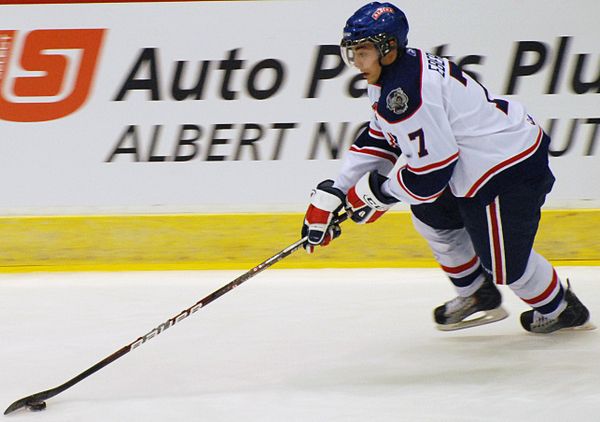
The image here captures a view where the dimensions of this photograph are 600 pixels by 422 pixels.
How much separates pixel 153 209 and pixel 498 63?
151 cm

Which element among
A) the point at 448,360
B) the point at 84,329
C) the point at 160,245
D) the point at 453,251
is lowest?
the point at 160,245

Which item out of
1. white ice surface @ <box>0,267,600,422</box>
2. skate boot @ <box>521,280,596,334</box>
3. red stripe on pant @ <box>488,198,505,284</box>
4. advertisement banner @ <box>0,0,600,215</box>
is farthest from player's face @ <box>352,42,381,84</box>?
advertisement banner @ <box>0,0,600,215</box>

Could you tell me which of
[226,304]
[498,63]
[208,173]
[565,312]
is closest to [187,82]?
[208,173]

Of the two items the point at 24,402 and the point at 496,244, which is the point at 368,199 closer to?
the point at 496,244

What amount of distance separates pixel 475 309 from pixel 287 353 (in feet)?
1.92

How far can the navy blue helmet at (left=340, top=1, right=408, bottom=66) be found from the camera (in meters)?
2.30

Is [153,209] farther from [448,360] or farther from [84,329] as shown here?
[448,360]

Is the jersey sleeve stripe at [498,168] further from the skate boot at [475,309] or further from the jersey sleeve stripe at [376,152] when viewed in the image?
the skate boot at [475,309]

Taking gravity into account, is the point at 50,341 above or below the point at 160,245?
above

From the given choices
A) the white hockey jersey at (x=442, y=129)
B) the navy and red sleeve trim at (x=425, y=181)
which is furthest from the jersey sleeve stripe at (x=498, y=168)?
the navy and red sleeve trim at (x=425, y=181)

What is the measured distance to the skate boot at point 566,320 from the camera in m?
2.77

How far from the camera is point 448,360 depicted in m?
2.65

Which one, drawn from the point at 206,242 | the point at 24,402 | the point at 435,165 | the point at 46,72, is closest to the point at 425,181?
the point at 435,165

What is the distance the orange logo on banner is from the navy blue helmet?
5.84 ft
